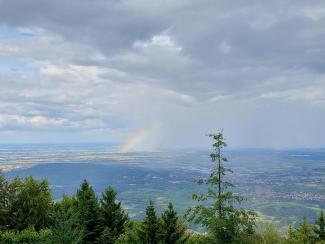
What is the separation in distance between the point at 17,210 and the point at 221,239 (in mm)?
31678

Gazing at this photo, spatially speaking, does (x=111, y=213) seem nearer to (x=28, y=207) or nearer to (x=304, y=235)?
(x=28, y=207)

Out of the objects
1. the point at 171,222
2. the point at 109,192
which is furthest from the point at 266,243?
the point at 109,192

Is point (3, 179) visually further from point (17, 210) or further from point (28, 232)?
point (28, 232)

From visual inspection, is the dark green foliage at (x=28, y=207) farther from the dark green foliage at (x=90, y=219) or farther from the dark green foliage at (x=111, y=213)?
the dark green foliage at (x=111, y=213)

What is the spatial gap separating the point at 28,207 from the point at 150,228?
21985 mm

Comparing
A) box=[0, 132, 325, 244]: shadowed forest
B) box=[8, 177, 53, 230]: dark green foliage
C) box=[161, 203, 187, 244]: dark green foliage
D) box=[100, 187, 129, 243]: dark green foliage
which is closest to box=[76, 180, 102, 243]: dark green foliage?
box=[0, 132, 325, 244]: shadowed forest

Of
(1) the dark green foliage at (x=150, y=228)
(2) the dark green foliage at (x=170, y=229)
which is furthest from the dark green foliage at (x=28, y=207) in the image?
(2) the dark green foliage at (x=170, y=229)

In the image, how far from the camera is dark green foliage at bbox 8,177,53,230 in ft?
181

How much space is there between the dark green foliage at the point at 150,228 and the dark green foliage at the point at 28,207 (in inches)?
734

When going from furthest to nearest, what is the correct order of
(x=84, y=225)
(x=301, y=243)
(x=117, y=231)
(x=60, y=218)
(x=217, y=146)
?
(x=117, y=231) → (x=84, y=225) → (x=301, y=243) → (x=217, y=146) → (x=60, y=218)

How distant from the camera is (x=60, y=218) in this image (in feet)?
91.8

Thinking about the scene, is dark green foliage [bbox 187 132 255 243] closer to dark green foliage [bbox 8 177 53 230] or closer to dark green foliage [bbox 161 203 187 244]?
dark green foliage [bbox 161 203 187 244]

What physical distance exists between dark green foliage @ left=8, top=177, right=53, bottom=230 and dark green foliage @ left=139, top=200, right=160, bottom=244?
18652 mm

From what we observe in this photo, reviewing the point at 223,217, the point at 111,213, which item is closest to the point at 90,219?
the point at 111,213
